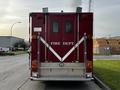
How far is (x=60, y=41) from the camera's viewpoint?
1585 cm

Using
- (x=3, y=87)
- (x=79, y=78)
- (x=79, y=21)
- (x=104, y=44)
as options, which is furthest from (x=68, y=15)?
(x=104, y=44)

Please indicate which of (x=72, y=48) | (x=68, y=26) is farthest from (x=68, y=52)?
(x=68, y=26)

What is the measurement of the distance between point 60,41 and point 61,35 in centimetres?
26

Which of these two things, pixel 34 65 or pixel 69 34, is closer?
pixel 34 65

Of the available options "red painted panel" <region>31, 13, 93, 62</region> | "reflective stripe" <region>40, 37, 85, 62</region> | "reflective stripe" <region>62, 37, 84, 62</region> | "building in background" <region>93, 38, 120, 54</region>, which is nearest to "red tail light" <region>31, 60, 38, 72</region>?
"red painted panel" <region>31, 13, 93, 62</region>

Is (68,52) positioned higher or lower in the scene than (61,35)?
lower

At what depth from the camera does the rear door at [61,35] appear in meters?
15.7

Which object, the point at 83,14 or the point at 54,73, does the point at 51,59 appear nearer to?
the point at 54,73

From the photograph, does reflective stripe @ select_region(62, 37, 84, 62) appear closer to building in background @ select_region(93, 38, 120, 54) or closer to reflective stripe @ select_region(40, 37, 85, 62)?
reflective stripe @ select_region(40, 37, 85, 62)

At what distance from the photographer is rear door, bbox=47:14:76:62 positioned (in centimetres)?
1571

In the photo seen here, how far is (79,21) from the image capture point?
1569 centimetres

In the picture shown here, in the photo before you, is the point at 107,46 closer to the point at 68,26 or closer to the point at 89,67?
the point at 68,26

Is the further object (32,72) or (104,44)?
(104,44)

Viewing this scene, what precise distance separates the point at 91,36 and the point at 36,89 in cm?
317
